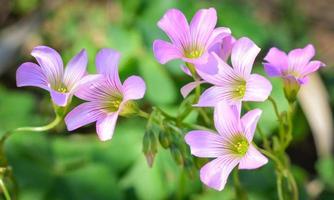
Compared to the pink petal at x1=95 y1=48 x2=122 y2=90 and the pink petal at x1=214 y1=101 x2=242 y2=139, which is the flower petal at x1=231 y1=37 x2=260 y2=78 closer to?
the pink petal at x1=214 y1=101 x2=242 y2=139

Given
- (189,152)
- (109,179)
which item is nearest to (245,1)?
(109,179)

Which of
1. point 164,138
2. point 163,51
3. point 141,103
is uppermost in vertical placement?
point 163,51

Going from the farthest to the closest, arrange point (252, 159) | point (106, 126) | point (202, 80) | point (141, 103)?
1. point (141, 103)
2. point (202, 80)
3. point (106, 126)
4. point (252, 159)

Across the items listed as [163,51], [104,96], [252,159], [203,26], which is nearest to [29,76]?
[104,96]

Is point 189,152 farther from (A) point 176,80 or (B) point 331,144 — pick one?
(B) point 331,144

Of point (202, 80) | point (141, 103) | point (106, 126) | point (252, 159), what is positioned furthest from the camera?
point (141, 103)

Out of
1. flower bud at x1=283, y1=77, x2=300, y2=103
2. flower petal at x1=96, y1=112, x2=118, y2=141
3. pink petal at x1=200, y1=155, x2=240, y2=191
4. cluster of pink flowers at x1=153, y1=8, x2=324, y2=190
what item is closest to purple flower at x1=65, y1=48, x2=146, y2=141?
flower petal at x1=96, y1=112, x2=118, y2=141

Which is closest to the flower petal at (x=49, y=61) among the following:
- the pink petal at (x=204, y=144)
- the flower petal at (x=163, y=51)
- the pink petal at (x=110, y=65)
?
the pink petal at (x=110, y=65)

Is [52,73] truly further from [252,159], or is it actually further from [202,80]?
[252,159]

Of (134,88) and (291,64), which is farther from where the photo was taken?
(291,64)
